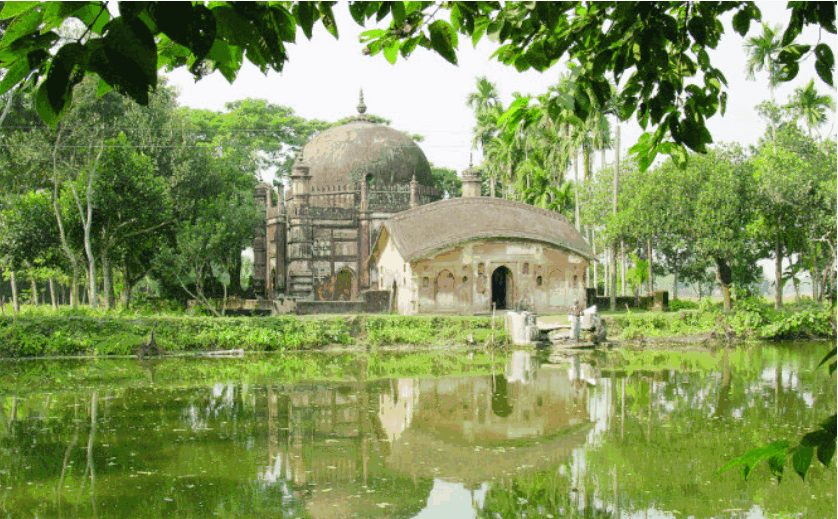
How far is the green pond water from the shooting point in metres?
7.09

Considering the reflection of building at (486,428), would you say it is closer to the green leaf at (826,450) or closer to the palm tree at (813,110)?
the green leaf at (826,450)

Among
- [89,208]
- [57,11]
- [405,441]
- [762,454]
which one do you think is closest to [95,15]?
[57,11]

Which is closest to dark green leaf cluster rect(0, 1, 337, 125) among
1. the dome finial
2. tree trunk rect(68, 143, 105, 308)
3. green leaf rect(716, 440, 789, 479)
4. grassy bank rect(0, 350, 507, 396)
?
green leaf rect(716, 440, 789, 479)

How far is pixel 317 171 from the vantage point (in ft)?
115

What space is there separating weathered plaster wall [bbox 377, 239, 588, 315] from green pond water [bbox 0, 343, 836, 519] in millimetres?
10485

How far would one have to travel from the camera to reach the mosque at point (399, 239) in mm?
28328

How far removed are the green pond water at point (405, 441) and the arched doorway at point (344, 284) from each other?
1574cm

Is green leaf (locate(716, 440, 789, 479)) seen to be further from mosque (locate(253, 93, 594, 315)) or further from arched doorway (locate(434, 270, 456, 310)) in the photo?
arched doorway (locate(434, 270, 456, 310))

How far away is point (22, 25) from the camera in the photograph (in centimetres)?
204

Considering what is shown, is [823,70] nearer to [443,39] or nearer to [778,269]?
[443,39]

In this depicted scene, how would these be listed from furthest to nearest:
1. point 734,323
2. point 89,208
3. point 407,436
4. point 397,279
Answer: point 397,279
point 734,323
point 89,208
point 407,436

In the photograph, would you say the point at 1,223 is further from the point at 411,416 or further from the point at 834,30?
the point at 834,30

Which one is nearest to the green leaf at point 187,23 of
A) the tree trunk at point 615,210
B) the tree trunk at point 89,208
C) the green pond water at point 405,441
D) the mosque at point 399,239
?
the green pond water at point 405,441

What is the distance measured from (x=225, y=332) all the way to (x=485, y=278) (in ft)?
34.6
